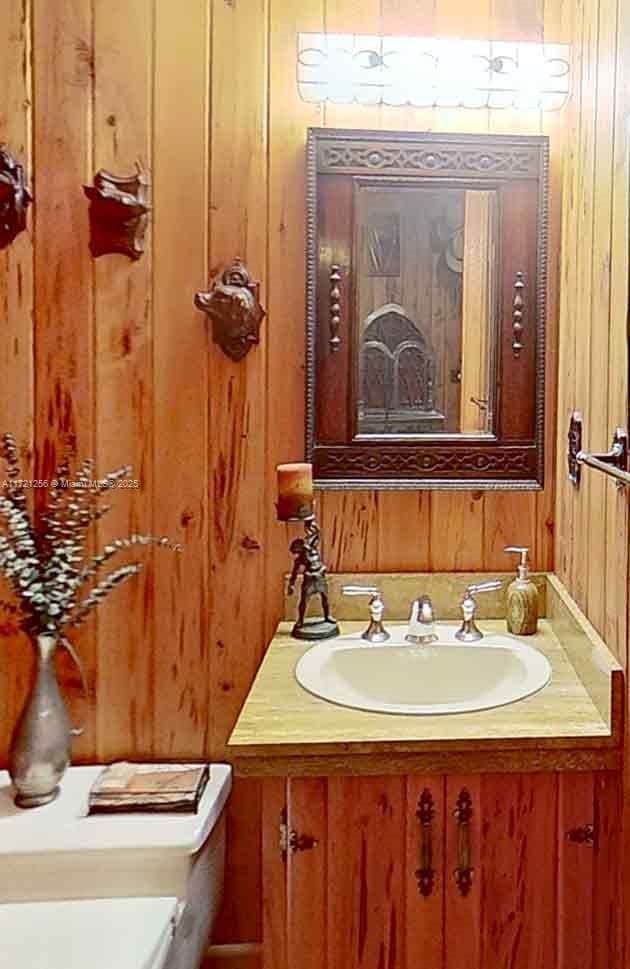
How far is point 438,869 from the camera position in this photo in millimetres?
1405

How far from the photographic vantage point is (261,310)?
185cm

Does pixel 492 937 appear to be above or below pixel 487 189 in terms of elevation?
below

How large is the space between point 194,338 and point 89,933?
3.77 ft

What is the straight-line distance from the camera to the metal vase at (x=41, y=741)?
1661 millimetres

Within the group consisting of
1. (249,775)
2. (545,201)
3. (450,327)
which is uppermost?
(545,201)

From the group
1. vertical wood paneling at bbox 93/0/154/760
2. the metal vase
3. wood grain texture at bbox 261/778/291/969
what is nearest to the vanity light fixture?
vertical wood paneling at bbox 93/0/154/760

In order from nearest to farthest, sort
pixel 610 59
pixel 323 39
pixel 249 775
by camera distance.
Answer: pixel 249 775 → pixel 610 59 → pixel 323 39

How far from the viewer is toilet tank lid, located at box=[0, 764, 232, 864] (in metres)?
1.55

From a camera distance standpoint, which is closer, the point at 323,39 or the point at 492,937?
the point at 492,937

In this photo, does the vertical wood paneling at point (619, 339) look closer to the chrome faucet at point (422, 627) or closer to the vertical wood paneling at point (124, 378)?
the chrome faucet at point (422, 627)

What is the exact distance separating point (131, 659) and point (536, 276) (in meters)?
1.23

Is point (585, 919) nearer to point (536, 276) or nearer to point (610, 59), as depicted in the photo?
point (536, 276)

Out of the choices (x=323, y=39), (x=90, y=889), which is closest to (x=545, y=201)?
(x=323, y=39)

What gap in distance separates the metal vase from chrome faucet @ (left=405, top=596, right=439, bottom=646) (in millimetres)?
713
